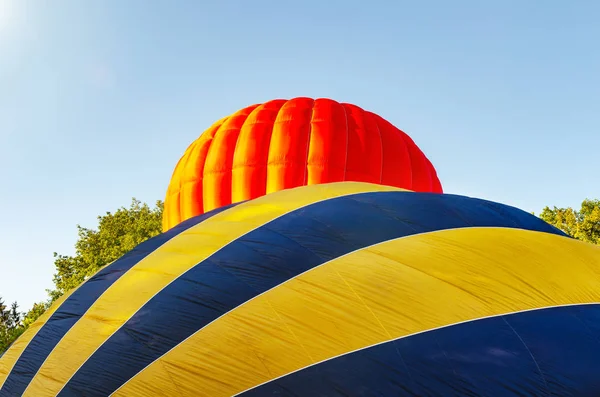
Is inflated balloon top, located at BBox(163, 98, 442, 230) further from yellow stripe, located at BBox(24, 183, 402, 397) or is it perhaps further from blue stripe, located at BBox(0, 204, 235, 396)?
blue stripe, located at BBox(0, 204, 235, 396)

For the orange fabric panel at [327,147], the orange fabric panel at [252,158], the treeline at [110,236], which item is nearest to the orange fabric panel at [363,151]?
the orange fabric panel at [327,147]

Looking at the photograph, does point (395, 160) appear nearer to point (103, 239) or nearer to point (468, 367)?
point (468, 367)

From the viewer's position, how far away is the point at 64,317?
3.73m

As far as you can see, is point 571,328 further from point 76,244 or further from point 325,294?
point 76,244

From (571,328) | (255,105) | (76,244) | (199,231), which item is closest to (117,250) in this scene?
(76,244)

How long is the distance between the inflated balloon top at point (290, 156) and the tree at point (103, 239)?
17067 mm

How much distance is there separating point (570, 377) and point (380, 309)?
1.07 m

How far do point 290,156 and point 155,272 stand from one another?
5.89m

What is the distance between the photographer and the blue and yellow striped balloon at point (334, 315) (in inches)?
113

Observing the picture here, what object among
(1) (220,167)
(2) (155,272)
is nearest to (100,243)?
(1) (220,167)

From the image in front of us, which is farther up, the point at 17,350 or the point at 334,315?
the point at 334,315

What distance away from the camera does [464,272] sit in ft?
11.1

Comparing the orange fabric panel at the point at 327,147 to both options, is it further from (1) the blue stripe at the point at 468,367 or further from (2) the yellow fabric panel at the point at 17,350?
(1) the blue stripe at the point at 468,367

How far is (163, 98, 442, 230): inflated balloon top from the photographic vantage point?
368 inches
